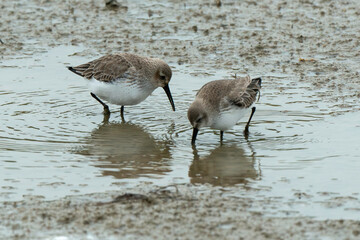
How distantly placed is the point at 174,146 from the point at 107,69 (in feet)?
6.68

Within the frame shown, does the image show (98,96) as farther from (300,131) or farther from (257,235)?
(257,235)

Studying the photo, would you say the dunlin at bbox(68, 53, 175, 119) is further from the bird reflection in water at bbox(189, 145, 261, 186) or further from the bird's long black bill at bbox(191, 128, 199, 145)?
the bird reflection in water at bbox(189, 145, 261, 186)

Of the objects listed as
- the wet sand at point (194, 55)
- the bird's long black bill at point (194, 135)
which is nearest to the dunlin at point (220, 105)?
the bird's long black bill at point (194, 135)

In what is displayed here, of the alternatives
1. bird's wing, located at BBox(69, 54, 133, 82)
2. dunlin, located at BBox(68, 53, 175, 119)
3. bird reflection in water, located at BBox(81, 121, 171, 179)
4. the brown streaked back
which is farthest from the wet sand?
bird's wing, located at BBox(69, 54, 133, 82)

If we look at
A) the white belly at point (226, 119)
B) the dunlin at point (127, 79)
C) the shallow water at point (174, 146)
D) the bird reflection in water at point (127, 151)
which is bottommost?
the bird reflection in water at point (127, 151)

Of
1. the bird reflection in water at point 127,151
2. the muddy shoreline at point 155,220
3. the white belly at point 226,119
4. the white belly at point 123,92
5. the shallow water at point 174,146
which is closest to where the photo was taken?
the muddy shoreline at point 155,220

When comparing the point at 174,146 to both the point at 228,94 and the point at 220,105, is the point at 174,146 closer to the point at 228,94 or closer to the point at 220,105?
the point at 220,105

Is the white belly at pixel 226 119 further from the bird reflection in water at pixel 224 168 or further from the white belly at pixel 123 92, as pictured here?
the white belly at pixel 123 92

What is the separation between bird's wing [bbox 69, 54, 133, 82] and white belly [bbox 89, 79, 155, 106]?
→ 111 mm

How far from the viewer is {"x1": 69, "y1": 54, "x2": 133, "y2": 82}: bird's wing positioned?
10.1 m

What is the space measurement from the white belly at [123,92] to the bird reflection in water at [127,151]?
1.14 feet

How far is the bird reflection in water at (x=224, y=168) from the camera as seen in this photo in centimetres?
752

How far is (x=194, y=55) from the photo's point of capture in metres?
12.4

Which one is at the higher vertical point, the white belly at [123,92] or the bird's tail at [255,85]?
the bird's tail at [255,85]
